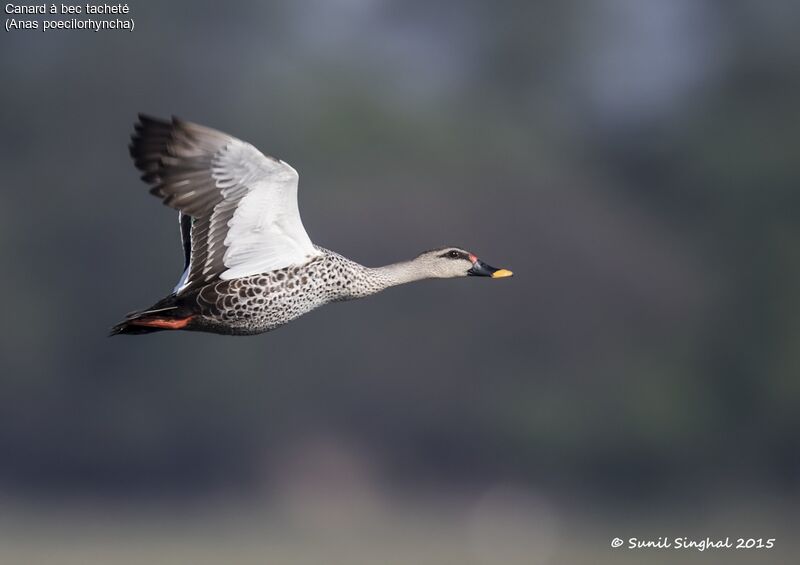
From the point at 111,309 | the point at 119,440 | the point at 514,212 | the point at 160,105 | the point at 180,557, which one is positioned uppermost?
the point at 160,105

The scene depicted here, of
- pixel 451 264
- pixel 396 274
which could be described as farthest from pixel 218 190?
pixel 451 264

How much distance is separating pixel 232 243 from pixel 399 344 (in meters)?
36.6

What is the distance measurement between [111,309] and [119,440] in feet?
12.6

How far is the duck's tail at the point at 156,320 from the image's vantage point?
11.5 meters

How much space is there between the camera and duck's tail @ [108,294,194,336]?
11.5 meters

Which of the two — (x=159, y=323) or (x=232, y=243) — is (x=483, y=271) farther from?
(x=159, y=323)

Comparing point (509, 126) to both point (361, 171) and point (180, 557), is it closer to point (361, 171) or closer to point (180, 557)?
point (361, 171)

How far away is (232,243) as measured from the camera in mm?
11617

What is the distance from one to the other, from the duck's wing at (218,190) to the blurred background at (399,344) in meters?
22.3

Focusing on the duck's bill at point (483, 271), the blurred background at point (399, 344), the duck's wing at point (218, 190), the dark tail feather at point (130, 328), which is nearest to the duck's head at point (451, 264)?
the duck's bill at point (483, 271)

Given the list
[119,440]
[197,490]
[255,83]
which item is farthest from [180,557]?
[255,83]

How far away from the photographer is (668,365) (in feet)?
173

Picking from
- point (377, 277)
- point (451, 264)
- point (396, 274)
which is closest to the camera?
point (377, 277)

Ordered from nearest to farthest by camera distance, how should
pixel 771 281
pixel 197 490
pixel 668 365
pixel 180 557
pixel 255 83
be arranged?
pixel 180 557, pixel 197 490, pixel 668 365, pixel 771 281, pixel 255 83
